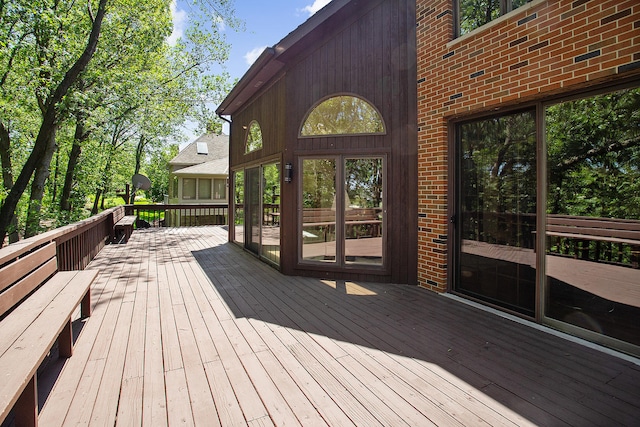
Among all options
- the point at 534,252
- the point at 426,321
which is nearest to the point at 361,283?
the point at 426,321

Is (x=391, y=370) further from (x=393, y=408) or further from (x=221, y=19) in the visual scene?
(x=221, y=19)

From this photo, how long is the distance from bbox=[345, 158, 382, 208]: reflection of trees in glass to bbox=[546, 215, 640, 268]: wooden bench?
2.13 metres

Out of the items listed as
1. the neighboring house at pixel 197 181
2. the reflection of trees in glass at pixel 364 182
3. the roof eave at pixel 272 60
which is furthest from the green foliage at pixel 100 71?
the reflection of trees in glass at pixel 364 182

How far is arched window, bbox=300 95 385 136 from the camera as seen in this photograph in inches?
187

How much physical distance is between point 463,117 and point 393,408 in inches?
126

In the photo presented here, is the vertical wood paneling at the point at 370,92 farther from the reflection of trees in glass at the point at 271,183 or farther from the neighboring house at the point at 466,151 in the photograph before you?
the reflection of trees in glass at the point at 271,183

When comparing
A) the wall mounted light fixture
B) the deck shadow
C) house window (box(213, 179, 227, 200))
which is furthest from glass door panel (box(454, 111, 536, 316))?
house window (box(213, 179, 227, 200))

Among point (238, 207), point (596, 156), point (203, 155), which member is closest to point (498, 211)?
point (596, 156)

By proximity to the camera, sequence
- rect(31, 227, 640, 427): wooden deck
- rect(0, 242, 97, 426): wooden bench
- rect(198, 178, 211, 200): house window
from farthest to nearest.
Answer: rect(198, 178, 211, 200): house window
rect(31, 227, 640, 427): wooden deck
rect(0, 242, 97, 426): wooden bench

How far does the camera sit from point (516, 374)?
233 centimetres

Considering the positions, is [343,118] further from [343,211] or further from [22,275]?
[22,275]

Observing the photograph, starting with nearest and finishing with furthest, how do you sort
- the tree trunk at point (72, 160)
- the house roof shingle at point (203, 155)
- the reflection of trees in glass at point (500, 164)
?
the reflection of trees in glass at point (500, 164), the tree trunk at point (72, 160), the house roof shingle at point (203, 155)

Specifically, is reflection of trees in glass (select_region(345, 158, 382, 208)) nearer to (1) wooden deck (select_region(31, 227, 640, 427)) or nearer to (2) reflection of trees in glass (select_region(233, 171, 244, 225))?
(1) wooden deck (select_region(31, 227, 640, 427))

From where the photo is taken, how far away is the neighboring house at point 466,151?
2734 mm
